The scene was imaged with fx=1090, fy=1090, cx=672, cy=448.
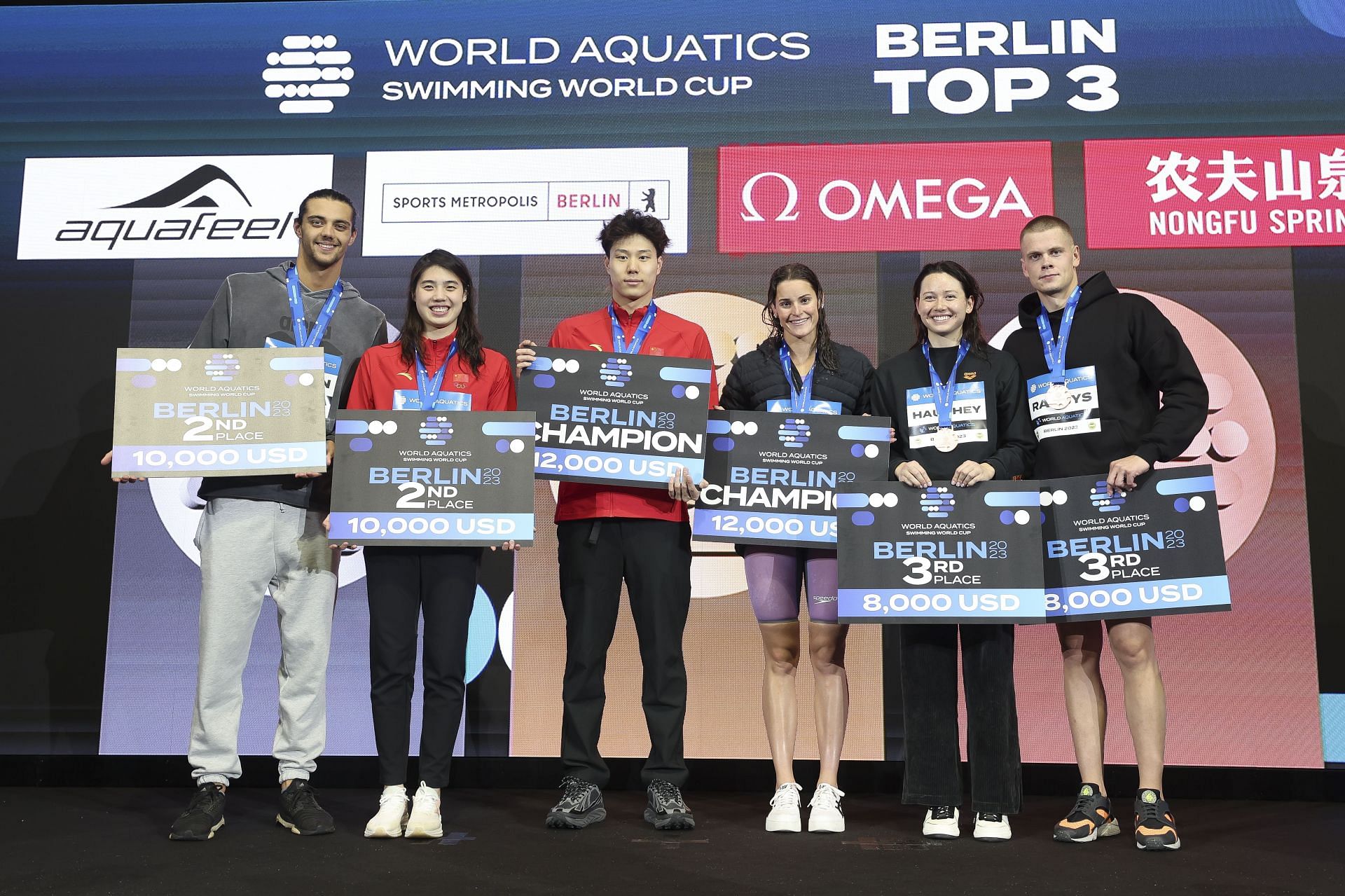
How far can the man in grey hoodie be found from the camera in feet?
10.1

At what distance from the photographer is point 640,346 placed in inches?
130

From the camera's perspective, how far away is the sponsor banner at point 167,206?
4426 millimetres

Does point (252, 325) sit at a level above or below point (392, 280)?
below

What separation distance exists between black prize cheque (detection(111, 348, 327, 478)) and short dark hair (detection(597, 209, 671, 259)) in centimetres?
90

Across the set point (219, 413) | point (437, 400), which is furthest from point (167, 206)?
point (437, 400)

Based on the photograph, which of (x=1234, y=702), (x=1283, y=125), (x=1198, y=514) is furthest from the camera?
(x=1283, y=125)

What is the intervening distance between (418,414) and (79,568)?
214 cm

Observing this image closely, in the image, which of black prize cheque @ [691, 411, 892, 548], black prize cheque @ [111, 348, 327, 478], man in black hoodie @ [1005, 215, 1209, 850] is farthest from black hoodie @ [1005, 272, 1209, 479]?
black prize cheque @ [111, 348, 327, 478]

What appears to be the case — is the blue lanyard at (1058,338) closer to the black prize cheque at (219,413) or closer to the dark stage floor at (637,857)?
the dark stage floor at (637,857)

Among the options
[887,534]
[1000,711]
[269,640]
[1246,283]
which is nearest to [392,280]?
[269,640]

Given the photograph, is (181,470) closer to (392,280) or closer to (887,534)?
(392,280)

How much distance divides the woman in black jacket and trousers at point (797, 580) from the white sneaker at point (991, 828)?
381mm

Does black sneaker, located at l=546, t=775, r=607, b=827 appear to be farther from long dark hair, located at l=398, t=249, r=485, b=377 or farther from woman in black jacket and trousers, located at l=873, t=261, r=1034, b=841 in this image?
long dark hair, located at l=398, t=249, r=485, b=377

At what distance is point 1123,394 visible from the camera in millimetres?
3088
